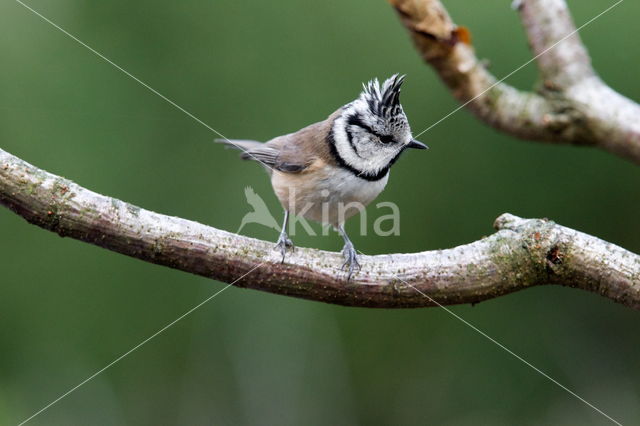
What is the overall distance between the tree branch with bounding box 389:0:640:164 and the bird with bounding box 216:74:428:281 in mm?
246

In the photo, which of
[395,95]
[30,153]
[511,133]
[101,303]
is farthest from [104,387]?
[511,133]

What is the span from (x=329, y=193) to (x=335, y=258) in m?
0.66

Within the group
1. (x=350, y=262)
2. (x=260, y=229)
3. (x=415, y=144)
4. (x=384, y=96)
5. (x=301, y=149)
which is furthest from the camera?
(x=260, y=229)

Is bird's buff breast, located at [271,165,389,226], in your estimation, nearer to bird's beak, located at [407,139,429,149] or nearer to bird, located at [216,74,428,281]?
bird, located at [216,74,428,281]

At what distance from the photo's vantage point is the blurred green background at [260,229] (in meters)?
3.00

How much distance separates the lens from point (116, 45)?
313 centimetres

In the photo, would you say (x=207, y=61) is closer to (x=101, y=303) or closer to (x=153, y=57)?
(x=153, y=57)

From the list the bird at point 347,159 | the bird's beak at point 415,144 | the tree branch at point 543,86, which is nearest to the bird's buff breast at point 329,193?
the bird at point 347,159

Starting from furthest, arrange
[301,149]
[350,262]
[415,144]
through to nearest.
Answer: [301,149] → [415,144] → [350,262]

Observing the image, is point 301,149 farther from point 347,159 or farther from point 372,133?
point 372,133

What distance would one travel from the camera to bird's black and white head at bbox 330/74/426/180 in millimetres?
2629

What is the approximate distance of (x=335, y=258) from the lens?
210cm

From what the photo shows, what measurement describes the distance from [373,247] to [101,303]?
4.42 feet

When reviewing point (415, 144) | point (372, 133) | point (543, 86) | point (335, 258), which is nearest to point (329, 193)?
point (372, 133)
